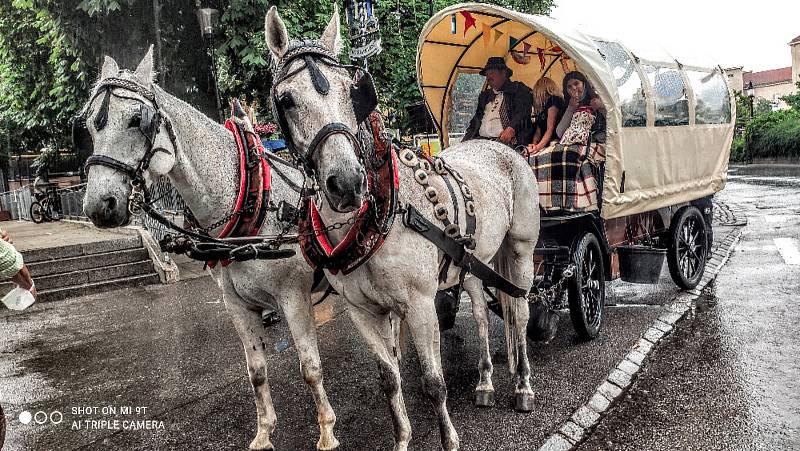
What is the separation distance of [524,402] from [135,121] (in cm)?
297

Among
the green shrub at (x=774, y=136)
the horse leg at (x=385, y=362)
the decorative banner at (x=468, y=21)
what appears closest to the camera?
the horse leg at (x=385, y=362)

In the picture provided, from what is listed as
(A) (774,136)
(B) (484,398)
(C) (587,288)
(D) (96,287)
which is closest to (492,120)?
(C) (587,288)

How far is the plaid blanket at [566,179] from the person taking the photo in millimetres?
5172

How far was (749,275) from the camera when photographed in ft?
25.5

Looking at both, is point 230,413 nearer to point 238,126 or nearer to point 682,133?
point 238,126

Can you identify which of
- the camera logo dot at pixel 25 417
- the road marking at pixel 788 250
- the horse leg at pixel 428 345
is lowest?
the camera logo dot at pixel 25 417

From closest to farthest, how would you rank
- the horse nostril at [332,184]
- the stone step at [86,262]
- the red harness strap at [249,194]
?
the horse nostril at [332,184]
the red harness strap at [249,194]
the stone step at [86,262]

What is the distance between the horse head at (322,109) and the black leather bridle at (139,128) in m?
0.73

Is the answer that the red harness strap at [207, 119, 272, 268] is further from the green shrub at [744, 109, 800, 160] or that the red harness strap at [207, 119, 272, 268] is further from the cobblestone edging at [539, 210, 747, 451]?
the green shrub at [744, 109, 800, 160]

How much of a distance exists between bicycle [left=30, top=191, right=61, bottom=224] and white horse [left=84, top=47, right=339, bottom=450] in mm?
15497

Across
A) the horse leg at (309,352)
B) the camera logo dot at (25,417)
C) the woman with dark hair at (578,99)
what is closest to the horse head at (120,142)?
the horse leg at (309,352)

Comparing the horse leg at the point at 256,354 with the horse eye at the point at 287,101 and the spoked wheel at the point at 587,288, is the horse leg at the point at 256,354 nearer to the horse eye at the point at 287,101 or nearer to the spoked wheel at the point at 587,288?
the horse eye at the point at 287,101

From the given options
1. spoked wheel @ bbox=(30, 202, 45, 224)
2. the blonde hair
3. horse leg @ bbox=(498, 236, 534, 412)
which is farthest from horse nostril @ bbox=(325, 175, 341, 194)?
spoked wheel @ bbox=(30, 202, 45, 224)

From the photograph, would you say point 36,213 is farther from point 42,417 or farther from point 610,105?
point 610,105
